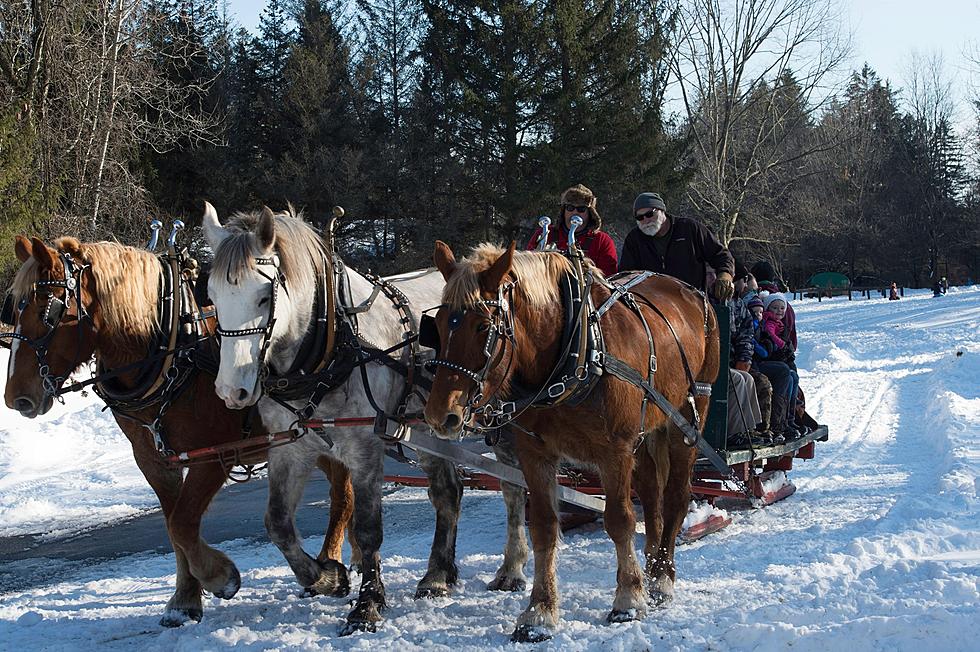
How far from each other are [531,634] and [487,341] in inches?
57.0

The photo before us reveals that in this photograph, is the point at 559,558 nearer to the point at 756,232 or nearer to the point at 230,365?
the point at 230,365

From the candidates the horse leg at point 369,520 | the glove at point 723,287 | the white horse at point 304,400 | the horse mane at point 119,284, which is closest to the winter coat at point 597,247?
the glove at point 723,287

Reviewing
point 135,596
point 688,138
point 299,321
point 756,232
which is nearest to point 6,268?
point 135,596

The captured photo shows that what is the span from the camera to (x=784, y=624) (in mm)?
3828

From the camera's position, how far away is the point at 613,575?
18.0 feet

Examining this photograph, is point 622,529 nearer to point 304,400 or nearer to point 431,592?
point 431,592

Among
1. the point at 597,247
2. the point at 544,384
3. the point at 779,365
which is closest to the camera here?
the point at 544,384

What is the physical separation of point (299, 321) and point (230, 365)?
1.96ft

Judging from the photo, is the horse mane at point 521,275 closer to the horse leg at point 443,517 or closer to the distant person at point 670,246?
the horse leg at point 443,517

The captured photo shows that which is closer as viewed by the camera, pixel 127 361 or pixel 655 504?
pixel 127 361

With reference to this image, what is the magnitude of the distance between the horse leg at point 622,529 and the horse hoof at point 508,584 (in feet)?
3.16

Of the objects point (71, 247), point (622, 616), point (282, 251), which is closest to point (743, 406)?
point (622, 616)

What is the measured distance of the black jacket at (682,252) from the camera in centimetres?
638

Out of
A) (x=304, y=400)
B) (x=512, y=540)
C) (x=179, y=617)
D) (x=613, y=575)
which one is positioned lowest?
(x=613, y=575)
